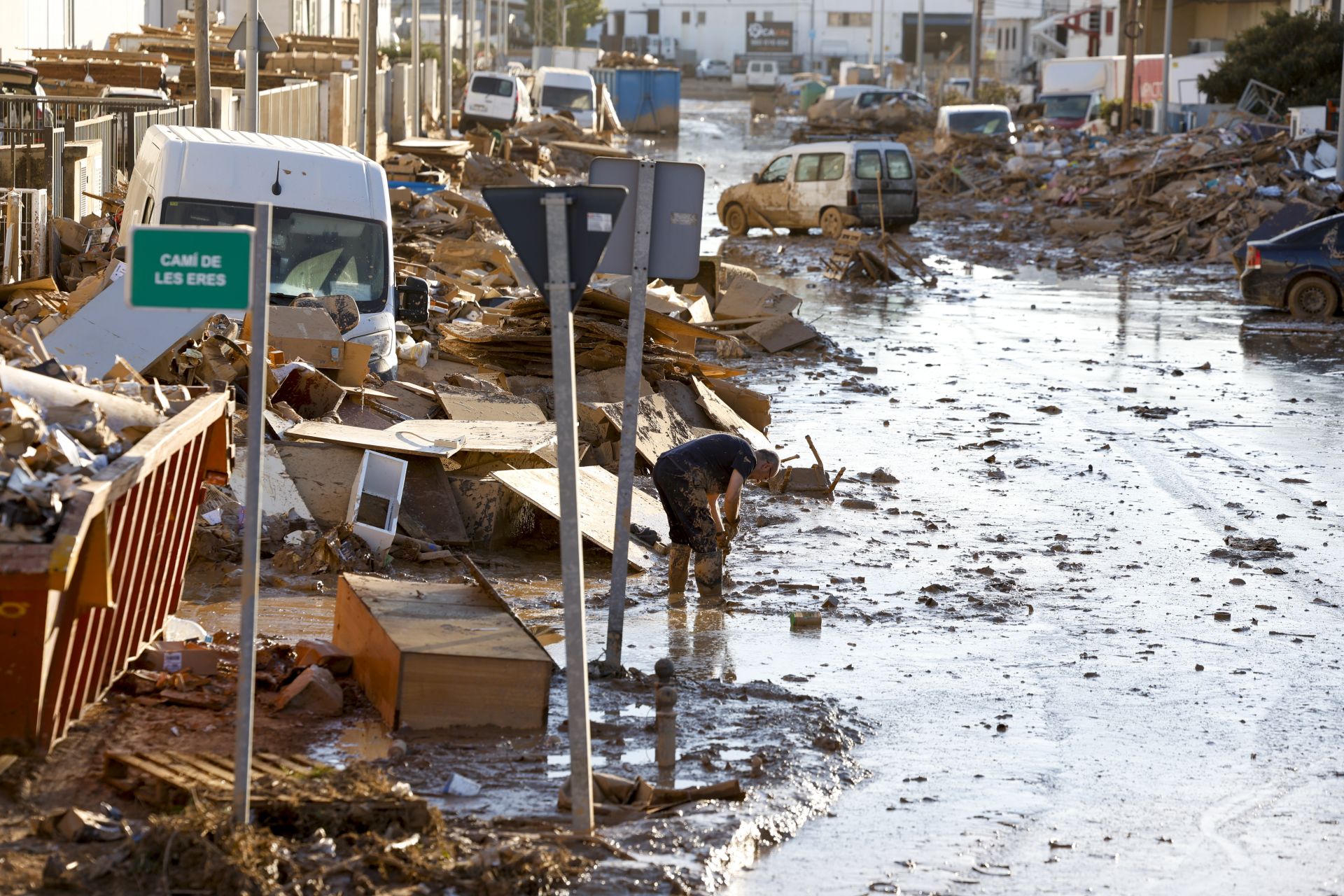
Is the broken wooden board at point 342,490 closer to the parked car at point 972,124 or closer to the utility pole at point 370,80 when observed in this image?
the utility pole at point 370,80

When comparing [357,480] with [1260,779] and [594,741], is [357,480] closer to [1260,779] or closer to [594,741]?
[594,741]

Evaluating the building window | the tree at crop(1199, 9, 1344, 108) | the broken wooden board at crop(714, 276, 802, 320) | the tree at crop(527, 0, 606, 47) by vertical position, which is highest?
the building window

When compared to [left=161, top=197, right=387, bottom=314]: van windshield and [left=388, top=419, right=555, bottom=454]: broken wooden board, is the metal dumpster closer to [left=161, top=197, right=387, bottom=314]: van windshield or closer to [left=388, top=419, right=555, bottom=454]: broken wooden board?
[left=388, top=419, right=555, bottom=454]: broken wooden board

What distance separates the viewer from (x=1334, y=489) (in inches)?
498

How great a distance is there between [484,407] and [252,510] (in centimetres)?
→ 718

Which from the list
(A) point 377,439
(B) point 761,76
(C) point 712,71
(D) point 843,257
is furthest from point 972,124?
(C) point 712,71

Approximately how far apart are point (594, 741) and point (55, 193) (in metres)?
12.8

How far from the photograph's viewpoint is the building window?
406 feet

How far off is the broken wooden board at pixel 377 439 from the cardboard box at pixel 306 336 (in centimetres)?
118

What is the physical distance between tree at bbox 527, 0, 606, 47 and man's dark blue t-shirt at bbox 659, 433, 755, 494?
4162 inches

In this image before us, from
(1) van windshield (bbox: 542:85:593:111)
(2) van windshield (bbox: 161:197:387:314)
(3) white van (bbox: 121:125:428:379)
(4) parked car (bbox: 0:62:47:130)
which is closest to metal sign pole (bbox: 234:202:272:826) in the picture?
(3) white van (bbox: 121:125:428:379)

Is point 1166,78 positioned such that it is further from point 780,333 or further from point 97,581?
point 97,581

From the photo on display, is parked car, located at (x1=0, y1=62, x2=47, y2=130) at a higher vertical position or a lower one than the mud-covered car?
higher

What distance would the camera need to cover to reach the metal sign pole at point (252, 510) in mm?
5199
